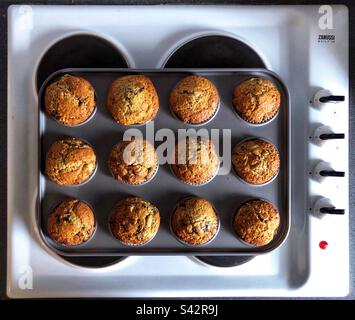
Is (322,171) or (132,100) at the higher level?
(132,100)

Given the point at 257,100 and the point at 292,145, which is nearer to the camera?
the point at 257,100

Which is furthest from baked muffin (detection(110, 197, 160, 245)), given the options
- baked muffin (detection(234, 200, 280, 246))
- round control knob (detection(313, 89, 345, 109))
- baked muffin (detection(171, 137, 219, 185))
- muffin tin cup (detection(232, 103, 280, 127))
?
round control knob (detection(313, 89, 345, 109))

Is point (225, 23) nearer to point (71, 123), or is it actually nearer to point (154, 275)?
point (71, 123)

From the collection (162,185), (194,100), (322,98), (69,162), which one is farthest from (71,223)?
(322,98)

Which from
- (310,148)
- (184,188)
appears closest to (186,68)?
(184,188)

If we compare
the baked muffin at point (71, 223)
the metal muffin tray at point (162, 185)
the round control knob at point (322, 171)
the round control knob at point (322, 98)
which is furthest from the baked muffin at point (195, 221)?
the round control knob at point (322, 98)

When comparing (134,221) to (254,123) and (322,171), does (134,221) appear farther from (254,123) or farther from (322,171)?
(322,171)

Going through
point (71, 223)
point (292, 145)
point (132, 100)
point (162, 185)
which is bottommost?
point (71, 223)

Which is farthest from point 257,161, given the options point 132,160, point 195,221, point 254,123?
point 132,160
